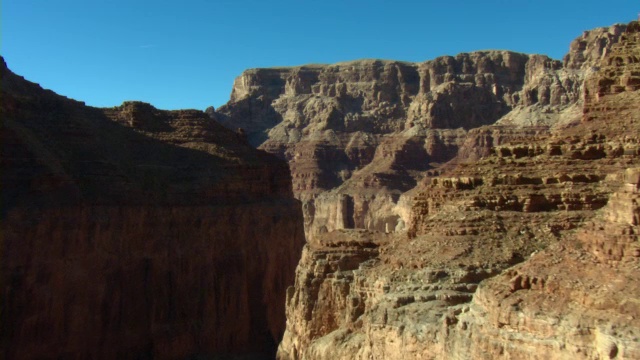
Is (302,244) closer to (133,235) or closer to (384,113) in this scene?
(133,235)

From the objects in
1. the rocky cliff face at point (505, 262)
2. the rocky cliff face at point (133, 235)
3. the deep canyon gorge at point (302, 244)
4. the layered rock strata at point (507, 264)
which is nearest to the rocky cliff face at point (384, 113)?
the deep canyon gorge at point (302, 244)

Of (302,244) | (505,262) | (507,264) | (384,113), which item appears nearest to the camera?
(507,264)

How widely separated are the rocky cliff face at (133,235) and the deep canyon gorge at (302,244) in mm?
125

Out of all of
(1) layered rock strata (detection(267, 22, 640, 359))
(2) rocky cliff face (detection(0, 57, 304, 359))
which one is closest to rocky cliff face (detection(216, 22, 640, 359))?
(1) layered rock strata (detection(267, 22, 640, 359))

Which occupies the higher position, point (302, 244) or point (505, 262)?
point (302, 244)

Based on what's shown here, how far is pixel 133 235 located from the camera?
53812mm

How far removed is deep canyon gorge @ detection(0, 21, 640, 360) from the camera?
19328 millimetres

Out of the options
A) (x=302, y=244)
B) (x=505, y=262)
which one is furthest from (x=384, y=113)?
(x=505, y=262)

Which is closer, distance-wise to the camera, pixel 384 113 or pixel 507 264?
pixel 507 264

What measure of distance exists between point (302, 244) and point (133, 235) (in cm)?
1567

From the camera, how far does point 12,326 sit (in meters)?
45.9

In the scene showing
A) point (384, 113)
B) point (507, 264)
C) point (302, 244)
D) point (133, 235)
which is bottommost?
point (507, 264)

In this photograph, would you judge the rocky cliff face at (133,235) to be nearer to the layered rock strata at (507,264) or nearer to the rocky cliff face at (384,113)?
the layered rock strata at (507,264)

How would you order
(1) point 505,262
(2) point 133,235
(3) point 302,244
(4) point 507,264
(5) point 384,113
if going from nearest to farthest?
(4) point 507,264
(1) point 505,262
(2) point 133,235
(3) point 302,244
(5) point 384,113
